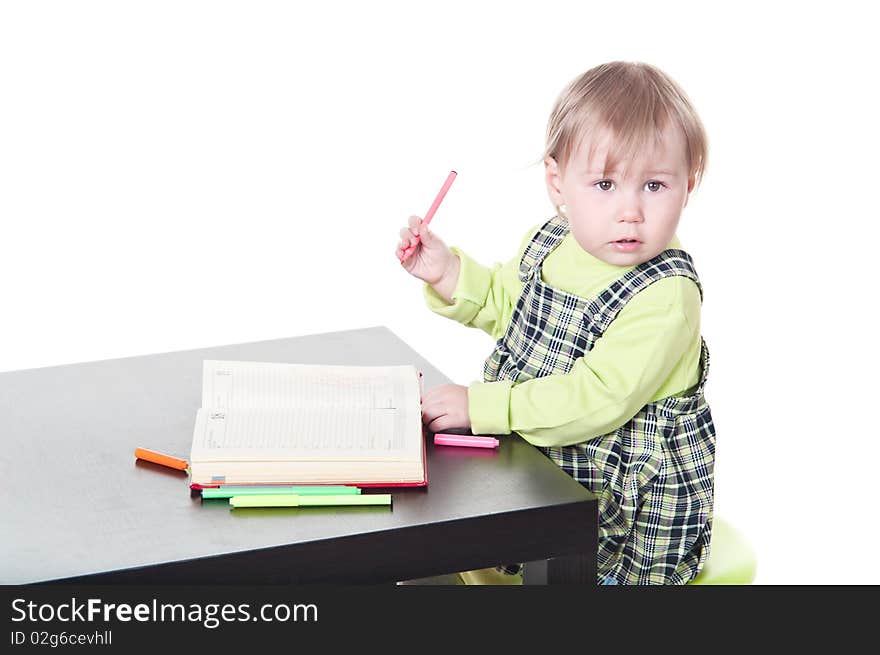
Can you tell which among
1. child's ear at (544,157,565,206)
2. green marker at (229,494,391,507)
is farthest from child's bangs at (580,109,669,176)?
green marker at (229,494,391,507)

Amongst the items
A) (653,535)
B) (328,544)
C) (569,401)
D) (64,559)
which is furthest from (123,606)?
(653,535)

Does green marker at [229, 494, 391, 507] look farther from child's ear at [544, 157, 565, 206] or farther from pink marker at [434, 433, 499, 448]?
child's ear at [544, 157, 565, 206]

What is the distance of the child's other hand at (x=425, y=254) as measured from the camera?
2018 mm

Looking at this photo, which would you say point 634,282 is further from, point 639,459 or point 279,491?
point 279,491

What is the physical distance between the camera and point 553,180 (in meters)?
1.83

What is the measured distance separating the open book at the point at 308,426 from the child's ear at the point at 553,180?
1.08 ft

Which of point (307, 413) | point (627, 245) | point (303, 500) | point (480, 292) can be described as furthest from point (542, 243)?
point (303, 500)

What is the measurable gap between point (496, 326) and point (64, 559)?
89 centimetres

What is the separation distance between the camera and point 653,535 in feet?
5.87

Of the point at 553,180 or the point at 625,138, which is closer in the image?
the point at 625,138

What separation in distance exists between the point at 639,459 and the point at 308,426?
0.46 metres

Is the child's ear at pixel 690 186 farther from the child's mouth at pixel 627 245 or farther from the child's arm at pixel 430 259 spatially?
the child's arm at pixel 430 259

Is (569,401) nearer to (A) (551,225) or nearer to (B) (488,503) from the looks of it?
(B) (488,503)

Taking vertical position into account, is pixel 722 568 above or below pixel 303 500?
below
